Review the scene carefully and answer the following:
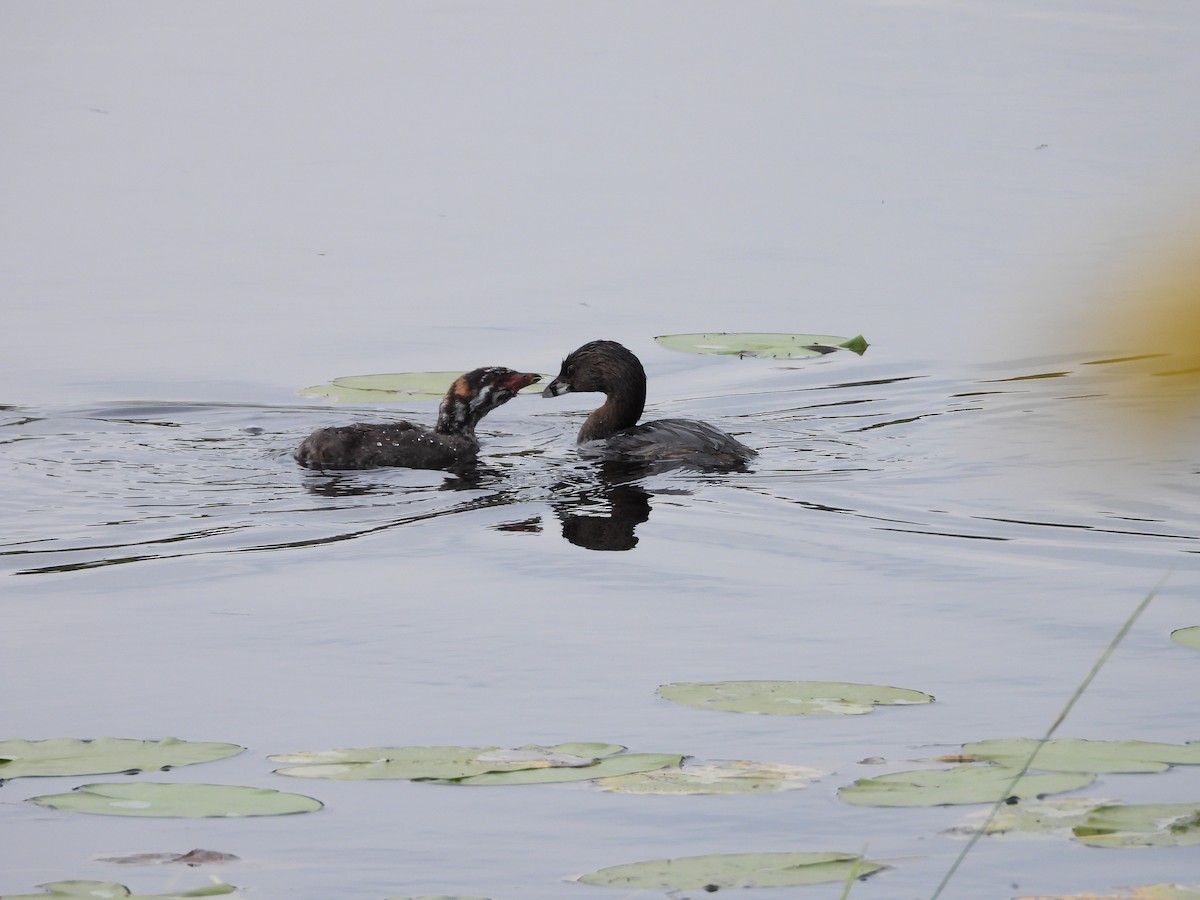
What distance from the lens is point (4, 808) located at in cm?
427

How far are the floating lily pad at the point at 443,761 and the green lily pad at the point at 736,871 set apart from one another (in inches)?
25.4

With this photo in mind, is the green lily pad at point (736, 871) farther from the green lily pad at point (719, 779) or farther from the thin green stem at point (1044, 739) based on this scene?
the green lily pad at point (719, 779)

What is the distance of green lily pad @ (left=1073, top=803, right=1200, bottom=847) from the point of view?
148 inches

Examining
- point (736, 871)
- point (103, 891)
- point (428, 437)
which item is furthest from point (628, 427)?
point (103, 891)

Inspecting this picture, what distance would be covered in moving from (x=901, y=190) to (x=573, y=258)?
149 inches

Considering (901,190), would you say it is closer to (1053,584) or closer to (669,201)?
(669,201)

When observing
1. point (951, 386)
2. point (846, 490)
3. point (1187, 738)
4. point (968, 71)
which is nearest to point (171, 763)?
point (1187, 738)

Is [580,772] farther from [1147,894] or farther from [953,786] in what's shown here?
[1147,894]

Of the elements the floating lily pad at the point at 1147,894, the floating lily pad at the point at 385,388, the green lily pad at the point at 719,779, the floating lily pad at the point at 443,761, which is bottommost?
the floating lily pad at the point at 1147,894

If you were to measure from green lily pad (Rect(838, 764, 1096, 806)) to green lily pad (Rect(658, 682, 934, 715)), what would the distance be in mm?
705

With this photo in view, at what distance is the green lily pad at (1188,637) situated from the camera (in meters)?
5.76

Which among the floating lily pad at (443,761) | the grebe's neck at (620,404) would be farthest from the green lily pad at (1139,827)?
the grebe's neck at (620,404)

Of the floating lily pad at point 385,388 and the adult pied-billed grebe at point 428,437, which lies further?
the floating lily pad at point 385,388

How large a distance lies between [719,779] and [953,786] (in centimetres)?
59
